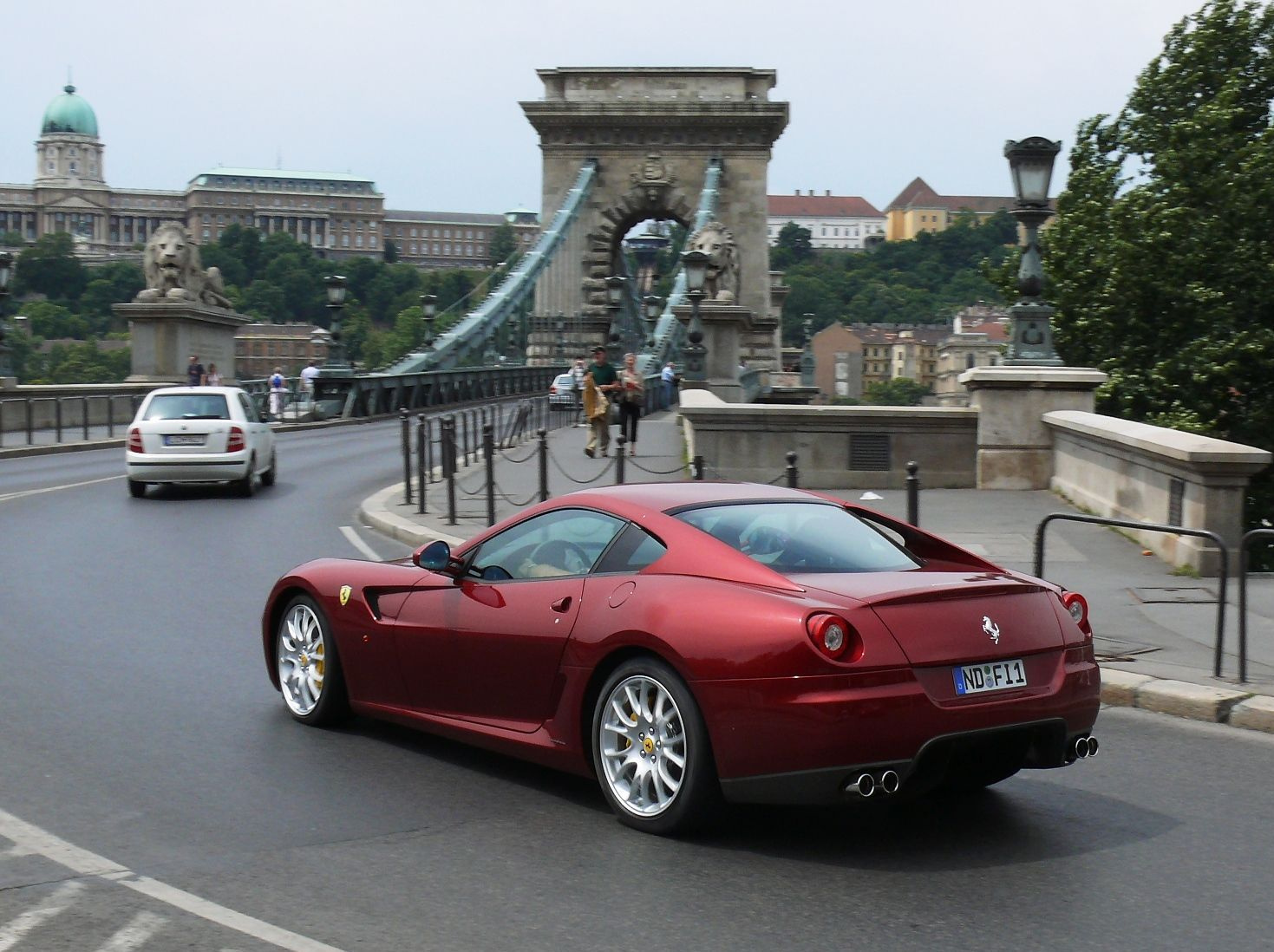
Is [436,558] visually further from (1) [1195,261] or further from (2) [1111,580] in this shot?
(1) [1195,261]

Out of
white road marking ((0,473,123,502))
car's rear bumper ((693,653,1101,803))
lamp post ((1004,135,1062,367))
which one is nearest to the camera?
car's rear bumper ((693,653,1101,803))

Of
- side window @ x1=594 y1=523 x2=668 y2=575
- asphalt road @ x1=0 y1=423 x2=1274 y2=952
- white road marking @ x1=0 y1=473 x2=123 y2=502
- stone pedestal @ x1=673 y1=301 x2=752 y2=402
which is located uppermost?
stone pedestal @ x1=673 y1=301 x2=752 y2=402

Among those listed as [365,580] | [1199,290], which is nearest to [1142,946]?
[365,580]

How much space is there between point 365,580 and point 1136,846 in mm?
3419

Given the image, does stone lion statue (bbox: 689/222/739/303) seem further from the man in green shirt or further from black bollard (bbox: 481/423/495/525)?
black bollard (bbox: 481/423/495/525)

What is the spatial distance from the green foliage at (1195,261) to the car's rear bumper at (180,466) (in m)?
17.1

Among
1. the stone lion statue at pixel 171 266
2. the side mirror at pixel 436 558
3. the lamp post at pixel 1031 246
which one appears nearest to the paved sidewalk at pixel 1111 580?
the lamp post at pixel 1031 246

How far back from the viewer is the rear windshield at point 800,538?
19.6ft

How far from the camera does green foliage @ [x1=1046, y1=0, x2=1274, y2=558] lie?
108ft

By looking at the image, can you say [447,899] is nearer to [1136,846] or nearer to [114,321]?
[1136,846]

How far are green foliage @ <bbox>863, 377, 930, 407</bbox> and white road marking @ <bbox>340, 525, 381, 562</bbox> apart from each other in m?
151

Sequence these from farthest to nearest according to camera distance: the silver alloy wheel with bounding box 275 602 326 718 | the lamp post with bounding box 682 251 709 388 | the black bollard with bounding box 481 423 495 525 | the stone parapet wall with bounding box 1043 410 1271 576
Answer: the lamp post with bounding box 682 251 709 388, the black bollard with bounding box 481 423 495 525, the stone parapet wall with bounding box 1043 410 1271 576, the silver alloy wheel with bounding box 275 602 326 718

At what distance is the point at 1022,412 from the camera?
17859 mm

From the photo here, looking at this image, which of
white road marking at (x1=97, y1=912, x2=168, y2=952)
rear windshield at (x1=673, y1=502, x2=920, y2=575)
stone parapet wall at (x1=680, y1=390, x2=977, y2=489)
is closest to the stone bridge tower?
stone parapet wall at (x1=680, y1=390, x2=977, y2=489)
